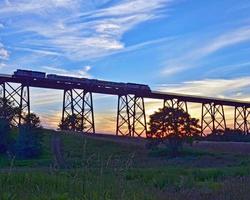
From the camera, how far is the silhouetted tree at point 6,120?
3928 centimetres

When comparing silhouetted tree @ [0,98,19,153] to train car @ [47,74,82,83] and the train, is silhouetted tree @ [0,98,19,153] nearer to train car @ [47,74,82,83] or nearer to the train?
the train

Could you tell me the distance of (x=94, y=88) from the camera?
2135 inches

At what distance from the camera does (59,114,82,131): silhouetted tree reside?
59.9 metres

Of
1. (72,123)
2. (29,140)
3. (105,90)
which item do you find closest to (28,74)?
(105,90)

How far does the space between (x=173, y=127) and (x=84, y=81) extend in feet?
46.3

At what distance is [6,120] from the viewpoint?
4078 cm

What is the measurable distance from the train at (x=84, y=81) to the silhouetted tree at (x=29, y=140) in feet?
26.6

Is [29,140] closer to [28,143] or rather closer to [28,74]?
[28,143]

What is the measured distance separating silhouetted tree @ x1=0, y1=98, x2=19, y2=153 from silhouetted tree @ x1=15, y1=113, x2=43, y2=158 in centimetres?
97

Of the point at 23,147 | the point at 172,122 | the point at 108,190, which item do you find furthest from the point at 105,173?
the point at 172,122

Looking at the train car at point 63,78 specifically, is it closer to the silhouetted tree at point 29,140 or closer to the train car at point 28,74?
the train car at point 28,74

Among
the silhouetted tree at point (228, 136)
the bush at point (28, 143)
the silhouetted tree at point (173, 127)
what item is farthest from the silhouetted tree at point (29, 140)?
the silhouetted tree at point (228, 136)

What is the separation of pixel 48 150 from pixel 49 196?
36.0m

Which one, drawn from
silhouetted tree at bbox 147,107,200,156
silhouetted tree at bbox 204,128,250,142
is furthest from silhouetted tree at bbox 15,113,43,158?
silhouetted tree at bbox 204,128,250,142
